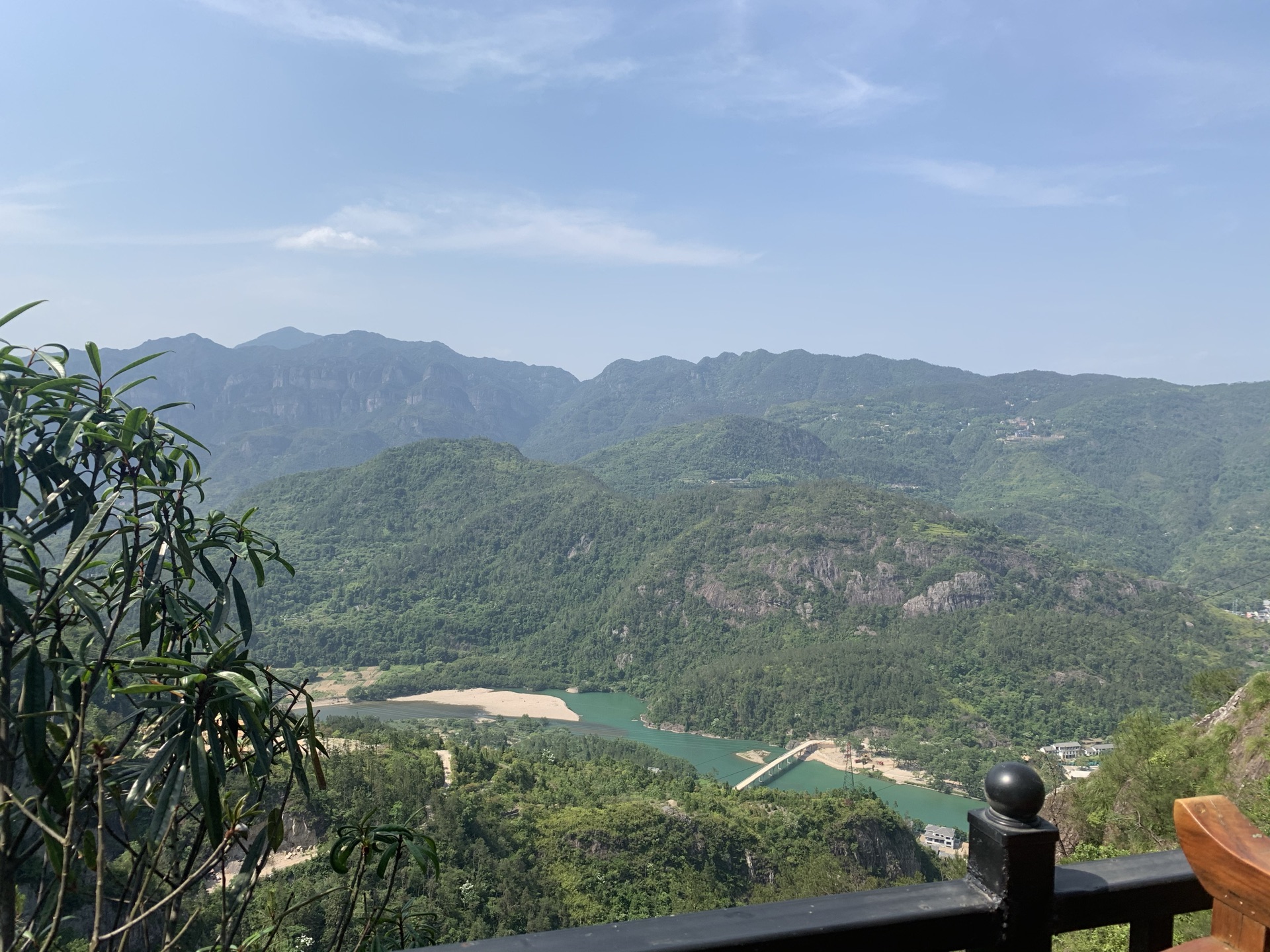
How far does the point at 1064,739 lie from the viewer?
2267 inches

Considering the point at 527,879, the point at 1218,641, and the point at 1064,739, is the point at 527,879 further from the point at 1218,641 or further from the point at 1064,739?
the point at 1218,641

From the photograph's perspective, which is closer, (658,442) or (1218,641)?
(1218,641)

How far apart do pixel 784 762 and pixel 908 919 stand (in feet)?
197

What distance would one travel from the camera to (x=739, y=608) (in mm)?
85750

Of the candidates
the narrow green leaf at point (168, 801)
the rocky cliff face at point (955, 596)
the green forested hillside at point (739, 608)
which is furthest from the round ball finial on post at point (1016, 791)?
the rocky cliff face at point (955, 596)

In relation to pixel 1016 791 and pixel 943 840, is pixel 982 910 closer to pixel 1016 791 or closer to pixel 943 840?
pixel 1016 791

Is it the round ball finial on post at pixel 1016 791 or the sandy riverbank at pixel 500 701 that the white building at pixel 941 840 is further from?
the round ball finial on post at pixel 1016 791

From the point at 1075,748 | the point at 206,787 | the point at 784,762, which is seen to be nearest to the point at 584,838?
the point at 206,787

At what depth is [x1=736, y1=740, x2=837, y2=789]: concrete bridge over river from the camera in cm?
5247

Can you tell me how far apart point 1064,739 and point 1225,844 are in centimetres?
6685

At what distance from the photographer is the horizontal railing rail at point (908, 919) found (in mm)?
1104

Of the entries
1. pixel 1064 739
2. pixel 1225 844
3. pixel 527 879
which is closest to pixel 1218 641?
pixel 1064 739

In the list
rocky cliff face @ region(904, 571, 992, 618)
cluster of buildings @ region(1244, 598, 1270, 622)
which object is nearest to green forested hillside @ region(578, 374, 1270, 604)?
cluster of buildings @ region(1244, 598, 1270, 622)

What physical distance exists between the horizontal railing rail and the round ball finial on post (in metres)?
0.16
